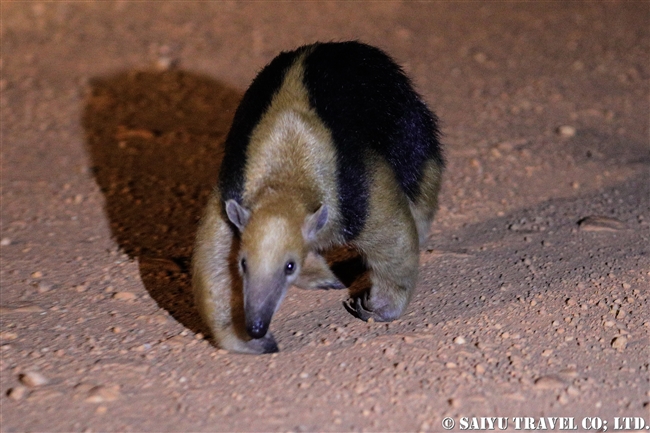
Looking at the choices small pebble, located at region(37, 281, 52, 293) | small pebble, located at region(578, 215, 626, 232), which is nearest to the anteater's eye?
small pebble, located at region(37, 281, 52, 293)

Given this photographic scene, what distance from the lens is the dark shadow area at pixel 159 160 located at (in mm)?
6613

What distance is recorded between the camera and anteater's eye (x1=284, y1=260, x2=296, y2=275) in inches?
194

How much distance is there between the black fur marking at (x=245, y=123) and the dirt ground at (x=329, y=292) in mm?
1057

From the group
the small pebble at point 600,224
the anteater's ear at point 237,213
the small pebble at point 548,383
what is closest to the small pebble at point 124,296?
the anteater's ear at point 237,213

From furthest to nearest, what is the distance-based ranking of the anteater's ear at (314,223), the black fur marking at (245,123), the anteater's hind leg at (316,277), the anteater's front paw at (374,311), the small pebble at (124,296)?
the anteater's hind leg at (316,277) < the small pebble at (124,296) < the anteater's front paw at (374,311) < the black fur marking at (245,123) < the anteater's ear at (314,223)

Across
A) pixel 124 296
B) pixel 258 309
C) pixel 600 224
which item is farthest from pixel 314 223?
pixel 600 224

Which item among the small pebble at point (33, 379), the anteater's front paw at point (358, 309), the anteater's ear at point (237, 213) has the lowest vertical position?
the anteater's front paw at point (358, 309)

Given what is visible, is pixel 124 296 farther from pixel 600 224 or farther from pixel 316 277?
pixel 600 224

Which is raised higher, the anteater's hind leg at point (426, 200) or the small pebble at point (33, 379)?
the small pebble at point (33, 379)

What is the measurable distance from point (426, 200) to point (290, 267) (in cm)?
194

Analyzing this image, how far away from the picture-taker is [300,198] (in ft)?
16.9

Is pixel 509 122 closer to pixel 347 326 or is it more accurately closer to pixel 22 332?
pixel 347 326

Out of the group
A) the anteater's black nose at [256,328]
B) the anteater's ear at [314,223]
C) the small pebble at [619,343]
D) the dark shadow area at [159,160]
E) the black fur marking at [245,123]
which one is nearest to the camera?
the anteater's black nose at [256,328]

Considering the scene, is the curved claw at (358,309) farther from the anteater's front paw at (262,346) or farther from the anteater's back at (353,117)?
the anteater's front paw at (262,346)
